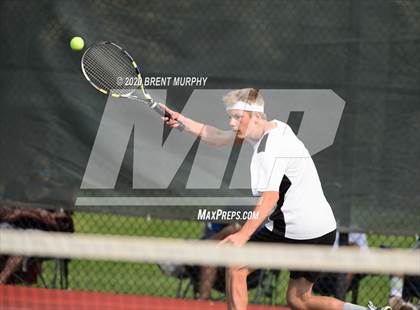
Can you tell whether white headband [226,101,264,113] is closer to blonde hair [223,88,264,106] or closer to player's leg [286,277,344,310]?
blonde hair [223,88,264,106]

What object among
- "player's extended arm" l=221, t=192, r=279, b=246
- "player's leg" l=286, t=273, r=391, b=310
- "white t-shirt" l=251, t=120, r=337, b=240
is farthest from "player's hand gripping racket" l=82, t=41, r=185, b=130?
"player's leg" l=286, t=273, r=391, b=310

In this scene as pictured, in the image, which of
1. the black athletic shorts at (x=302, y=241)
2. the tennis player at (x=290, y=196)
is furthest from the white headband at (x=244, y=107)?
the black athletic shorts at (x=302, y=241)

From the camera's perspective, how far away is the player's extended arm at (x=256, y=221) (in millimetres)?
5016

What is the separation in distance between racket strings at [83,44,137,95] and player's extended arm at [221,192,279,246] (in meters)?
1.57

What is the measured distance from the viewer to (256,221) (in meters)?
5.05

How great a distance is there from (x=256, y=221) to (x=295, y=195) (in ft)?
1.48

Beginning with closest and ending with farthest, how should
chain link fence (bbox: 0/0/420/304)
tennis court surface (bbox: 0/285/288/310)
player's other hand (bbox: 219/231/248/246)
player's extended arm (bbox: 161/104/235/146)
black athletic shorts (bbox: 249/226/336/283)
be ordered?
player's other hand (bbox: 219/231/248/246) < black athletic shorts (bbox: 249/226/336/283) < player's extended arm (bbox: 161/104/235/146) < chain link fence (bbox: 0/0/420/304) < tennis court surface (bbox: 0/285/288/310)

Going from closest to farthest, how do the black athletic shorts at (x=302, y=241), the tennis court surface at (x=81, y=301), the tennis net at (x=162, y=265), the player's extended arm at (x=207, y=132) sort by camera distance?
the tennis net at (x=162, y=265) → the black athletic shorts at (x=302, y=241) → the player's extended arm at (x=207, y=132) → the tennis court surface at (x=81, y=301)

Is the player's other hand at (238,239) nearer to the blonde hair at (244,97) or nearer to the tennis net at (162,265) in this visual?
the tennis net at (162,265)

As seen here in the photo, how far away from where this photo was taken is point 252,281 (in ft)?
23.4

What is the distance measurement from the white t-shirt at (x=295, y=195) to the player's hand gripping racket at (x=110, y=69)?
1207 millimetres

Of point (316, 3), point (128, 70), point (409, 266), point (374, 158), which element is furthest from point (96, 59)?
point (409, 266)
